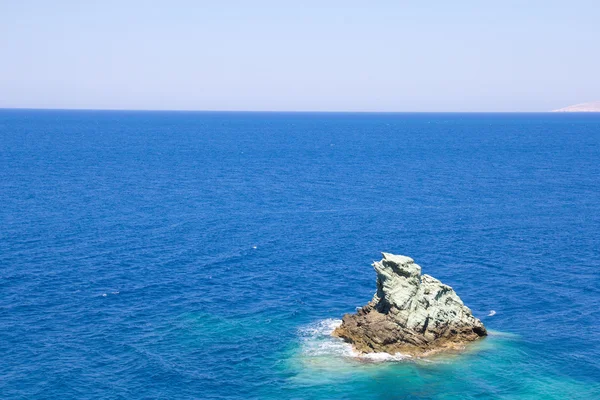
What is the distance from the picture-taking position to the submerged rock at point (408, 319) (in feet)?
257

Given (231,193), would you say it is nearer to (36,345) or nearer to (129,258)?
(129,258)

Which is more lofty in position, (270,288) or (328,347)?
(270,288)

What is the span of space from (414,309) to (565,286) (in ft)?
109

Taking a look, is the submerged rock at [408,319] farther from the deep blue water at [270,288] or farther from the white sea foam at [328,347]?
the deep blue water at [270,288]

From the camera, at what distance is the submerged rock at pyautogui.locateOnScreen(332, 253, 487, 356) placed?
78.4m

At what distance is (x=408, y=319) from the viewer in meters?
79.3

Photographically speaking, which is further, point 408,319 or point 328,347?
point 408,319

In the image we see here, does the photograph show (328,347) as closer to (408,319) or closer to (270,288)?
(408,319)

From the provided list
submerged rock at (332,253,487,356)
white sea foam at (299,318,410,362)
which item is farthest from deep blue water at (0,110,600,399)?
submerged rock at (332,253,487,356)

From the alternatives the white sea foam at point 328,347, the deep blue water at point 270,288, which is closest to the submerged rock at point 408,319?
the white sea foam at point 328,347

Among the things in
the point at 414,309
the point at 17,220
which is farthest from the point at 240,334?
the point at 17,220

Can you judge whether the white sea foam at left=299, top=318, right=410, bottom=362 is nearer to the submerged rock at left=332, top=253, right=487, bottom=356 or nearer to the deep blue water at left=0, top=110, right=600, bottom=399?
the deep blue water at left=0, top=110, right=600, bottom=399

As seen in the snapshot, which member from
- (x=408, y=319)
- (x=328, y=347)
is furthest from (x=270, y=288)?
(x=408, y=319)

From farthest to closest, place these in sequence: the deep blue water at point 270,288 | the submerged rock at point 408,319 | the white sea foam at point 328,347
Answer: the submerged rock at point 408,319 < the white sea foam at point 328,347 < the deep blue water at point 270,288
